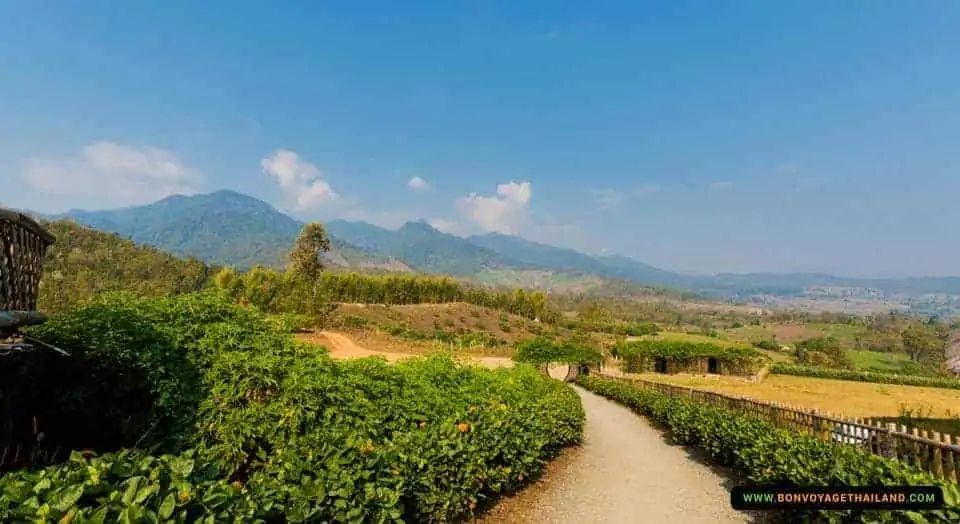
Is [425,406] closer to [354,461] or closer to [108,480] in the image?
[354,461]

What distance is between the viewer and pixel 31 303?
11.3 feet

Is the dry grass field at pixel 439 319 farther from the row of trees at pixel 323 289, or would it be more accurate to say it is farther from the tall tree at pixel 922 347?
the tall tree at pixel 922 347

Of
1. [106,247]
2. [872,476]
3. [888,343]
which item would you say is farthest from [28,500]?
[888,343]

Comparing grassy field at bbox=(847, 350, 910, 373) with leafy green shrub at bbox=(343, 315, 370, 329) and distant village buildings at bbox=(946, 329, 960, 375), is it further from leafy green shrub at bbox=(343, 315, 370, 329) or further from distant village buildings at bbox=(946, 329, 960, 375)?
leafy green shrub at bbox=(343, 315, 370, 329)

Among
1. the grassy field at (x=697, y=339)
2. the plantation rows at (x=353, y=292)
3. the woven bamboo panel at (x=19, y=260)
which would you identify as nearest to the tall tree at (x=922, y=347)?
the grassy field at (x=697, y=339)

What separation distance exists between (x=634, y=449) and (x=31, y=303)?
11.4 m

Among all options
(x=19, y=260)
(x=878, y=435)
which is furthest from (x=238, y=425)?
(x=878, y=435)

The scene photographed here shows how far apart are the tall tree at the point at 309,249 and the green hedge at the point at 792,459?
4890cm

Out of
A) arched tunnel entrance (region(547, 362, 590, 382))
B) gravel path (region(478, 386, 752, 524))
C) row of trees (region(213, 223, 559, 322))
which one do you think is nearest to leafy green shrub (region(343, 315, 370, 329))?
row of trees (region(213, 223, 559, 322))

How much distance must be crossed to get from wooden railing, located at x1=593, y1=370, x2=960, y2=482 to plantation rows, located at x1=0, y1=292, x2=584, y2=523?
5372mm

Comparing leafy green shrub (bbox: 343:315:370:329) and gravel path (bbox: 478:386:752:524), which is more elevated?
gravel path (bbox: 478:386:752:524)

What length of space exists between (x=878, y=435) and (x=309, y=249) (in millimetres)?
55501

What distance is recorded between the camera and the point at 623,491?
26.6 ft

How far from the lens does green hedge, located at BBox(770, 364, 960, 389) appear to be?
5050 centimetres
